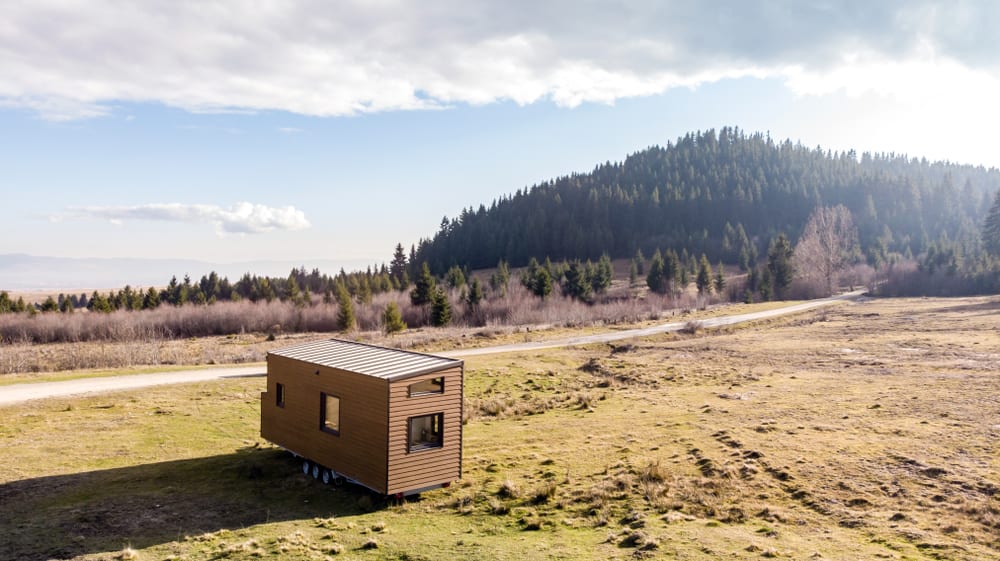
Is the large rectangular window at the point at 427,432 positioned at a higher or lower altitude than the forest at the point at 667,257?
lower

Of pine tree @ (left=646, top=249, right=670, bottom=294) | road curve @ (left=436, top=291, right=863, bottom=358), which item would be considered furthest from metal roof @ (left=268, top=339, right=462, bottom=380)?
pine tree @ (left=646, top=249, right=670, bottom=294)

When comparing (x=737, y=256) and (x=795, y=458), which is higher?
(x=737, y=256)

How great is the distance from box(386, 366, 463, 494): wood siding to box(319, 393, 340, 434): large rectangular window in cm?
324

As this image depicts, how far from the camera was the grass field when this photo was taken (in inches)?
631

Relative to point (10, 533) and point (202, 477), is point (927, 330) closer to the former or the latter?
point (202, 477)

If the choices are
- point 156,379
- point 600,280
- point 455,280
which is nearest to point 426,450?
point 156,379

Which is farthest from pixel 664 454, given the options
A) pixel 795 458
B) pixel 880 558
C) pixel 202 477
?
pixel 202 477

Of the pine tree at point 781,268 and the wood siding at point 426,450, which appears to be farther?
the pine tree at point 781,268

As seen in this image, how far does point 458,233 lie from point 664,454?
171 m

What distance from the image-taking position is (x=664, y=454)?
24.2m

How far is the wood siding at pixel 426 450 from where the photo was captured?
63.5 ft

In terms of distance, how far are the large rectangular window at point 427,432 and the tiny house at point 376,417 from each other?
0.11ft

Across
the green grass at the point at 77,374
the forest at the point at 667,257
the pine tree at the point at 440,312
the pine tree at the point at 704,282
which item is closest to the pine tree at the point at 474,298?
the forest at the point at 667,257

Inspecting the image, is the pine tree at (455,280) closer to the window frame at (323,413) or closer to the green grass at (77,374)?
the green grass at (77,374)
